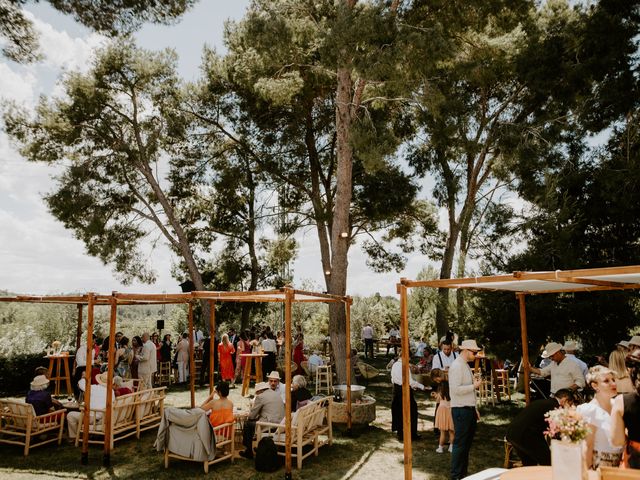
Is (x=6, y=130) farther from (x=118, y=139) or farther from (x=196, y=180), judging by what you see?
(x=196, y=180)

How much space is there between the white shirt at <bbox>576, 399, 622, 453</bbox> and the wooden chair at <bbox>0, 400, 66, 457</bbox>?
6992 mm

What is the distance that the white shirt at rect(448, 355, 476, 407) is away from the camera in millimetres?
4965

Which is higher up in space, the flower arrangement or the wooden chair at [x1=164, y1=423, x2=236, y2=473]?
the flower arrangement

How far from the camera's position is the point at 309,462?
6.13 m

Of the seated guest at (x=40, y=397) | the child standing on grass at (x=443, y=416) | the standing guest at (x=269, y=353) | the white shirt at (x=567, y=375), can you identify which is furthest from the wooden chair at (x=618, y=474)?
the standing guest at (x=269, y=353)

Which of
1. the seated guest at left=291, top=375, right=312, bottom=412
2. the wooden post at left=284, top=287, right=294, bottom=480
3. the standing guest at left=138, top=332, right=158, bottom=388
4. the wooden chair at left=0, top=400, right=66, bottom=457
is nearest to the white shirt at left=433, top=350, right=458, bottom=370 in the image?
the seated guest at left=291, top=375, right=312, bottom=412

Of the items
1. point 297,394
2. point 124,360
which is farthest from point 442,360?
point 124,360

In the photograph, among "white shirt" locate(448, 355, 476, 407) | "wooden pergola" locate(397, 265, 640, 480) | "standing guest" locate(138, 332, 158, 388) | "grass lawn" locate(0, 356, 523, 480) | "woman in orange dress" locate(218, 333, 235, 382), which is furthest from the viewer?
"woman in orange dress" locate(218, 333, 235, 382)

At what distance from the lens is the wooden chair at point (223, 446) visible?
19.4 feet

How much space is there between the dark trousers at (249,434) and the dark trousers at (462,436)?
2.76m

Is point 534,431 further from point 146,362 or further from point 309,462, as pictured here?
point 146,362

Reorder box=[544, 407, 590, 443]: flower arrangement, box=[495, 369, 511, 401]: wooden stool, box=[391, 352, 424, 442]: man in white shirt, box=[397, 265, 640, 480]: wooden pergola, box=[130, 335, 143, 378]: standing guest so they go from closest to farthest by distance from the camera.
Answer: box=[544, 407, 590, 443]: flower arrangement → box=[397, 265, 640, 480]: wooden pergola → box=[391, 352, 424, 442]: man in white shirt → box=[495, 369, 511, 401]: wooden stool → box=[130, 335, 143, 378]: standing guest

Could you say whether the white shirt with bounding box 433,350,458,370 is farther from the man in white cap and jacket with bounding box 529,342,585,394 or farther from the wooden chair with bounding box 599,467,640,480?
the wooden chair with bounding box 599,467,640,480

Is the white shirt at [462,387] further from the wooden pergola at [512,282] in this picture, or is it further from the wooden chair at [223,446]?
the wooden chair at [223,446]
